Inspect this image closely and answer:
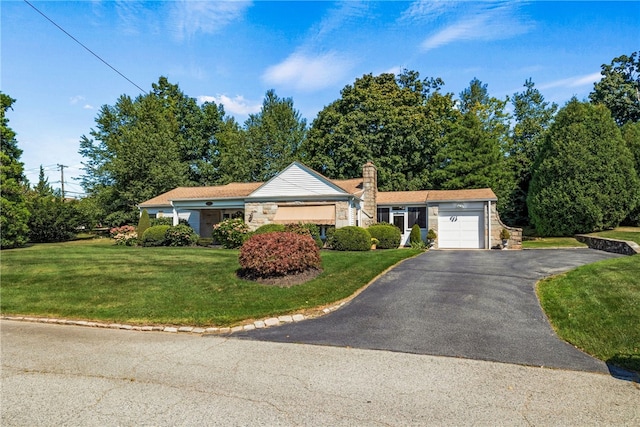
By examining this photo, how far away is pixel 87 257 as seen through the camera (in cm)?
1734

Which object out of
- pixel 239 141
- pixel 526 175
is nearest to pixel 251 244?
pixel 526 175

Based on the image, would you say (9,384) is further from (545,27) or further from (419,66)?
(419,66)

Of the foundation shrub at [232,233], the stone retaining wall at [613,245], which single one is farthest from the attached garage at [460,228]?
the foundation shrub at [232,233]

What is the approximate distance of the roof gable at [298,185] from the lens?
923 inches

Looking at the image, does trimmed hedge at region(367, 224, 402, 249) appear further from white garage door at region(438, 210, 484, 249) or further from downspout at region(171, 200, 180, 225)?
downspout at region(171, 200, 180, 225)

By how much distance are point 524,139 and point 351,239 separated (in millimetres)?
24893

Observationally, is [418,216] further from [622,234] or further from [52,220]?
[52,220]

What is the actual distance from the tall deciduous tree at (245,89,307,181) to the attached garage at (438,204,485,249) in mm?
19858

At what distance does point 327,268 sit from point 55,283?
913cm

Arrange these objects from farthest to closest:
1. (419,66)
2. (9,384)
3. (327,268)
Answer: (419,66), (327,268), (9,384)

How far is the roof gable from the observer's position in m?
23.4

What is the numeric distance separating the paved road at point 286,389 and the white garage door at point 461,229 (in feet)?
63.2

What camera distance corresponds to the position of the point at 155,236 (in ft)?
81.8

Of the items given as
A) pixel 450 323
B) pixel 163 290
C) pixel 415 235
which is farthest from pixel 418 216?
pixel 163 290
